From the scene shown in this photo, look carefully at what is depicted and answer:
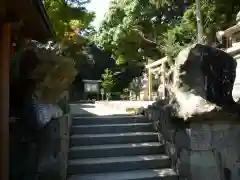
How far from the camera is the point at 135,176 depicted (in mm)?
3559

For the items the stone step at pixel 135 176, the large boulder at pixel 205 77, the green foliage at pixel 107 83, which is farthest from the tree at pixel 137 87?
the large boulder at pixel 205 77

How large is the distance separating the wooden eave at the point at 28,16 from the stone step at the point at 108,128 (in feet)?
4.97

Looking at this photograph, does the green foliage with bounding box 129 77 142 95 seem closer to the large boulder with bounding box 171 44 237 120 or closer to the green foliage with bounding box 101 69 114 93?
the green foliage with bounding box 101 69 114 93

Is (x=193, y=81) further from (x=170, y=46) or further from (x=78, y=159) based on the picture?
(x=170, y=46)

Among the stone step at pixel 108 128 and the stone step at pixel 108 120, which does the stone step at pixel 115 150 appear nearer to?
the stone step at pixel 108 128

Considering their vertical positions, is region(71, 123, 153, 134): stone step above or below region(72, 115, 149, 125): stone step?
below

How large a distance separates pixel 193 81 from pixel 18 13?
2.21m

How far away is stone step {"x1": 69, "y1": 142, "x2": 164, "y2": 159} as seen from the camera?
3927 mm

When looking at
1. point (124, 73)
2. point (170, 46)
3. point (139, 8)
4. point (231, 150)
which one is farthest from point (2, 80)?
point (124, 73)

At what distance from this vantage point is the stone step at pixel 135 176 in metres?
3.51

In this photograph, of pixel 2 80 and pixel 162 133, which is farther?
pixel 162 133

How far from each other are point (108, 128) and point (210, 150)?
5.50ft

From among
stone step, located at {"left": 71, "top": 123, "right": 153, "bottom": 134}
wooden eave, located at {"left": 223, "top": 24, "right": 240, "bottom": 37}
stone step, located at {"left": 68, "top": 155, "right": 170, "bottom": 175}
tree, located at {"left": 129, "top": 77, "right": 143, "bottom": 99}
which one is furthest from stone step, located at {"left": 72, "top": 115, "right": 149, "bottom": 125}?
tree, located at {"left": 129, "top": 77, "right": 143, "bottom": 99}

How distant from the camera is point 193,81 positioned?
11.6 feet
